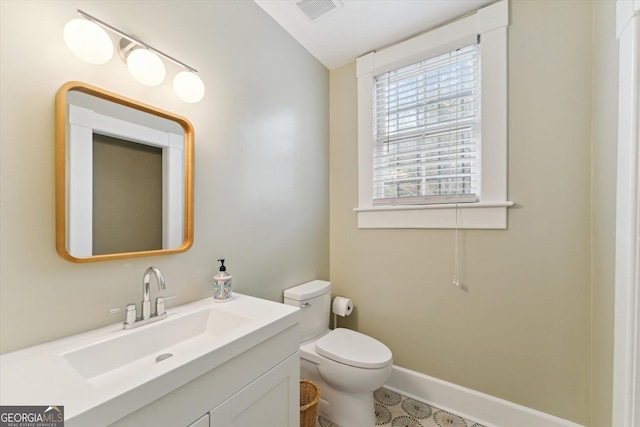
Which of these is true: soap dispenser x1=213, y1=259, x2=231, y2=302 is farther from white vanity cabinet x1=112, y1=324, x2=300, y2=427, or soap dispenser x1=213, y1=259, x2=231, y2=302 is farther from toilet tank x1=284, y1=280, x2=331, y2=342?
toilet tank x1=284, y1=280, x2=331, y2=342

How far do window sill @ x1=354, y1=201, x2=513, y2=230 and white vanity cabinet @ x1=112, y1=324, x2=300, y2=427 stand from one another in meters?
1.11

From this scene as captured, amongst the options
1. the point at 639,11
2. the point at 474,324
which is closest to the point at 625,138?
the point at 639,11

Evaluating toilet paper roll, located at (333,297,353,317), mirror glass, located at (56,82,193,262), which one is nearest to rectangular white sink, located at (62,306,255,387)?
mirror glass, located at (56,82,193,262)

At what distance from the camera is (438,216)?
5.76 ft

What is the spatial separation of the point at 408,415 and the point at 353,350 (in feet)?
1.95

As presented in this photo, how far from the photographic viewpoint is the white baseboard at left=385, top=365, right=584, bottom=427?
1.50 metres

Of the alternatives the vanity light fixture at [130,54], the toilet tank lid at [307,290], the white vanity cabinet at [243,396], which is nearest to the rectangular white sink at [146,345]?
the white vanity cabinet at [243,396]

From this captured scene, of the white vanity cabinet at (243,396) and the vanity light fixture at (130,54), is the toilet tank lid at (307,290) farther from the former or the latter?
the vanity light fixture at (130,54)

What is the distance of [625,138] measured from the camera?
0.96 metres

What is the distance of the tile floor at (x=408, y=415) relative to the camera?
5.21 feet

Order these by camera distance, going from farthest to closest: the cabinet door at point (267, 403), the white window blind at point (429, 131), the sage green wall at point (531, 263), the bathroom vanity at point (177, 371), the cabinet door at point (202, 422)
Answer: the white window blind at point (429, 131) → the sage green wall at point (531, 263) → the cabinet door at point (267, 403) → the cabinet door at point (202, 422) → the bathroom vanity at point (177, 371)

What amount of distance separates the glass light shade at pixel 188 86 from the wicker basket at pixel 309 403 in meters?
1.58

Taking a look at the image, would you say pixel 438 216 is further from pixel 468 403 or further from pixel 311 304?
pixel 468 403

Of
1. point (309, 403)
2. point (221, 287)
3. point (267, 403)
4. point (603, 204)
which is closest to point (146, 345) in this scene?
point (221, 287)
